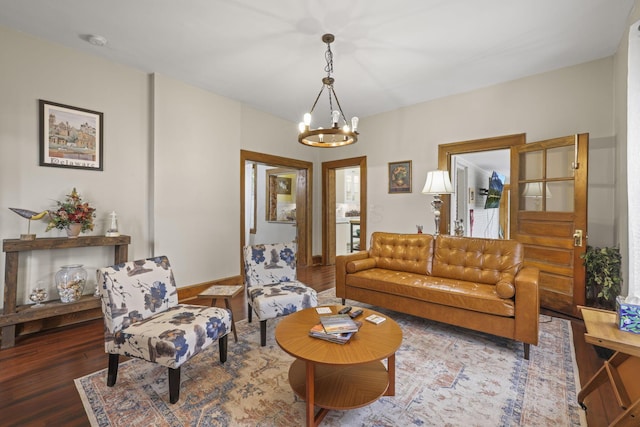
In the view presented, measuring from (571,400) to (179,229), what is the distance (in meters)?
4.03

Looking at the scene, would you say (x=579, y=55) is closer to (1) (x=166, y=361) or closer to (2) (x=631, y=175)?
(2) (x=631, y=175)

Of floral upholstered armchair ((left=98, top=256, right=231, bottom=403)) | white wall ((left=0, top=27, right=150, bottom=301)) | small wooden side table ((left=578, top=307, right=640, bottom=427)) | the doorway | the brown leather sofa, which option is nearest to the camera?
small wooden side table ((left=578, top=307, right=640, bottom=427))

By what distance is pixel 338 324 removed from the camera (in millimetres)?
1826

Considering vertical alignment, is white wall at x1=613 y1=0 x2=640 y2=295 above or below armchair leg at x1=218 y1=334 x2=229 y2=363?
above

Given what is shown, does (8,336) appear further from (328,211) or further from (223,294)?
(328,211)

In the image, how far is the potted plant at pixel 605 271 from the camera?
273cm

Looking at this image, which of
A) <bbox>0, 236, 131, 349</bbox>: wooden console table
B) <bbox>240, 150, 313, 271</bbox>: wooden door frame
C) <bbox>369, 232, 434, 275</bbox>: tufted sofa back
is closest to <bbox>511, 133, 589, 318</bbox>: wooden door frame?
<bbox>369, 232, 434, 275</bbox>: tufted sofa back

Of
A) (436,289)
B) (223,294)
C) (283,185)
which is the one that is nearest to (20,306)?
(223,294)

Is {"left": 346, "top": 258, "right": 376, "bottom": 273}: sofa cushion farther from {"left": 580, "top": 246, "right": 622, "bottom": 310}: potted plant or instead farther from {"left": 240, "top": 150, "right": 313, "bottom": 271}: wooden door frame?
{"left": 240, "top": 150, "right": 313, "bottom": 271}: wooden door frame

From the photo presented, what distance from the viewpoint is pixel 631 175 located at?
171 centimetres

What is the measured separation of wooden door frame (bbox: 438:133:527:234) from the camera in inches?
148

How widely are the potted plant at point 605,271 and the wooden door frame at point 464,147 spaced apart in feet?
5.03

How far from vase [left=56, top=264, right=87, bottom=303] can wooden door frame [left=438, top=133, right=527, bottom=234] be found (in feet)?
14.7

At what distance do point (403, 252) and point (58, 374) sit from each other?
10.8 ft
